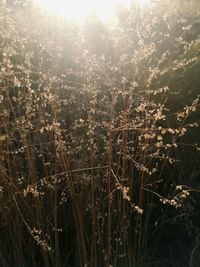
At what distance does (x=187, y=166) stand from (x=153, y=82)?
1.48ft

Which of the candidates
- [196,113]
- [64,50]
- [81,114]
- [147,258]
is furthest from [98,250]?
[64,50]

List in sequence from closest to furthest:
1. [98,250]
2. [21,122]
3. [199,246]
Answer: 1. [21,122]
2. [98,250]
3. [199,246]

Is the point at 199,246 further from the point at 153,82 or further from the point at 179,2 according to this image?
the point at 179,2

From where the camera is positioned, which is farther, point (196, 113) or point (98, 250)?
point (196, 113)

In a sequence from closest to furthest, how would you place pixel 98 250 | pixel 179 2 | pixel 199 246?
pixel 98 250 < pixel 199 246 < pixel 179 2

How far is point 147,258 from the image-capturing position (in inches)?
102

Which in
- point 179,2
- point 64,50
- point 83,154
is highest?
point 179,2

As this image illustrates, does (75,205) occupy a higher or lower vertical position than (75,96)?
lower

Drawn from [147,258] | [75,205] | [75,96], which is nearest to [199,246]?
[147,258]

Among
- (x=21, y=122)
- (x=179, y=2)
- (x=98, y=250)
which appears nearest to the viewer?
(x=21, y=122)

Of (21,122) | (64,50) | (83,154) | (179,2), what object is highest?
(179,2)

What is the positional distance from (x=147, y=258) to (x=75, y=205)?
53 centimetres

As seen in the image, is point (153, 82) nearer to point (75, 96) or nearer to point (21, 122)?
point (75, 96)

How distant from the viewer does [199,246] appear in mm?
2621
